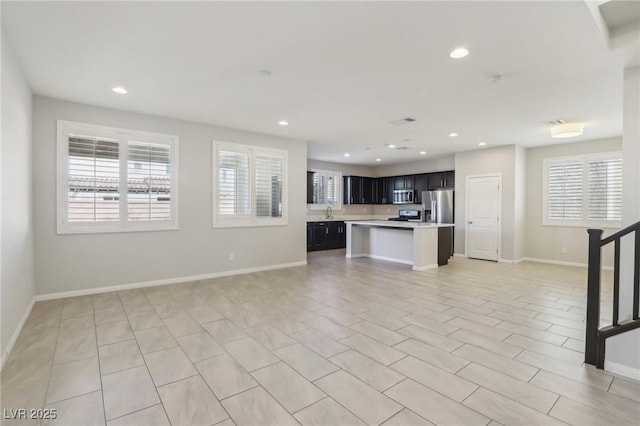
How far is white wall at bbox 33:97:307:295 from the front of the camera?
4.08 m

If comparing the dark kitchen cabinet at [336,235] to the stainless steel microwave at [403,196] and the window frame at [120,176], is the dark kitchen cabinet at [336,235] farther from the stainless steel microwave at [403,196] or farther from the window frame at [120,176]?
the window frame at [120,176]

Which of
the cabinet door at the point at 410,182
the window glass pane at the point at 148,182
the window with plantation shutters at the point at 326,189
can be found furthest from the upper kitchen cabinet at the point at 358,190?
the window glass pane at the point at 148,182

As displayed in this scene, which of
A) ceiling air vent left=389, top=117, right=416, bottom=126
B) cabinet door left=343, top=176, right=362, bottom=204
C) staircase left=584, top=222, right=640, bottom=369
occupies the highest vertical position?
ceiling air vent left=389, top=117, right=416, bottom=126

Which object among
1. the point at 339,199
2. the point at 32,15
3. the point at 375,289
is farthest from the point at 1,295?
the point at 339,199

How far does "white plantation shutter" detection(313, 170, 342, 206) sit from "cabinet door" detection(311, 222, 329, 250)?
0.87 m

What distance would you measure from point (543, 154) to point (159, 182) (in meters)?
7.92

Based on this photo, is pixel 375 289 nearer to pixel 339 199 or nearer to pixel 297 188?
pixel 297 188

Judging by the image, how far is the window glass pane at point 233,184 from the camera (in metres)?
5.53

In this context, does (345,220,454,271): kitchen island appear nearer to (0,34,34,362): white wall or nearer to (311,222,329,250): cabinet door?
(311,222,329,250): cabinet door

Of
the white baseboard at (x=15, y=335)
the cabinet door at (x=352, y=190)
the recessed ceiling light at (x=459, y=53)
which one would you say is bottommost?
the white baseboard at (x=15, y=335)

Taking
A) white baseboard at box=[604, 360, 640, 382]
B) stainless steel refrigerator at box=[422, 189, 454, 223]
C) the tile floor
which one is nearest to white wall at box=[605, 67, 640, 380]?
white baseboard at box=[604, 360, 640, 382]

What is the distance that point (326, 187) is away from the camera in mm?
9641

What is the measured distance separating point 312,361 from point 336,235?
6.74 metres

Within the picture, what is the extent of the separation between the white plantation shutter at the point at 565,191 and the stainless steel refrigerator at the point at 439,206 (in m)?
2.09
